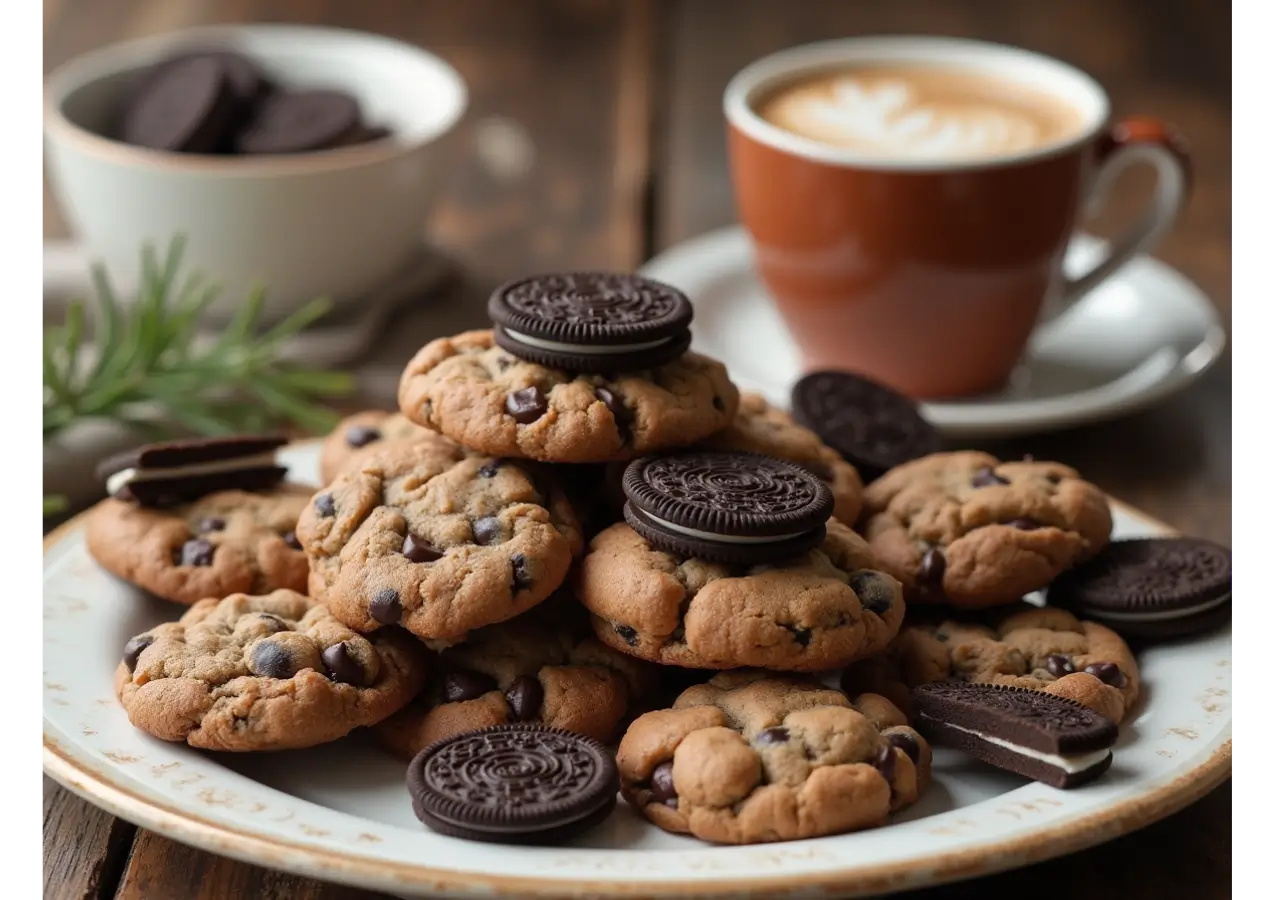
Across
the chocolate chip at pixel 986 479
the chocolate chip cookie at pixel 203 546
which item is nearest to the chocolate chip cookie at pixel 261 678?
the chocolate chip cookie at pixel 203 546

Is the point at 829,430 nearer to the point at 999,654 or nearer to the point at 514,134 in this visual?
the point at 999,654

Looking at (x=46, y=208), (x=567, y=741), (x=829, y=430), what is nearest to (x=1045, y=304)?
(x=829, y=430)

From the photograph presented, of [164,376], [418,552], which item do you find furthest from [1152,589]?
[164,376]

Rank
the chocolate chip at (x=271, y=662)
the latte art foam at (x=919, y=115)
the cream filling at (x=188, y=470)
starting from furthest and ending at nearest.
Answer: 1. the latte art foam at (x=919, y=115)
2. the cream filling at (x=188, y=470)
3. the chocolate chip at (x=271, y=662)

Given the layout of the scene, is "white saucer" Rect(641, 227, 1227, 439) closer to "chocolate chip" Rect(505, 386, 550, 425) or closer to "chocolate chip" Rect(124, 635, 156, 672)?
"chocolate chip" Rect(505, 386, 550, 425)

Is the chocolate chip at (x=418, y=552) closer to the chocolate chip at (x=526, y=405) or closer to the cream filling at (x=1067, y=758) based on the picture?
the chocolate chip at (x=526, y=405)
